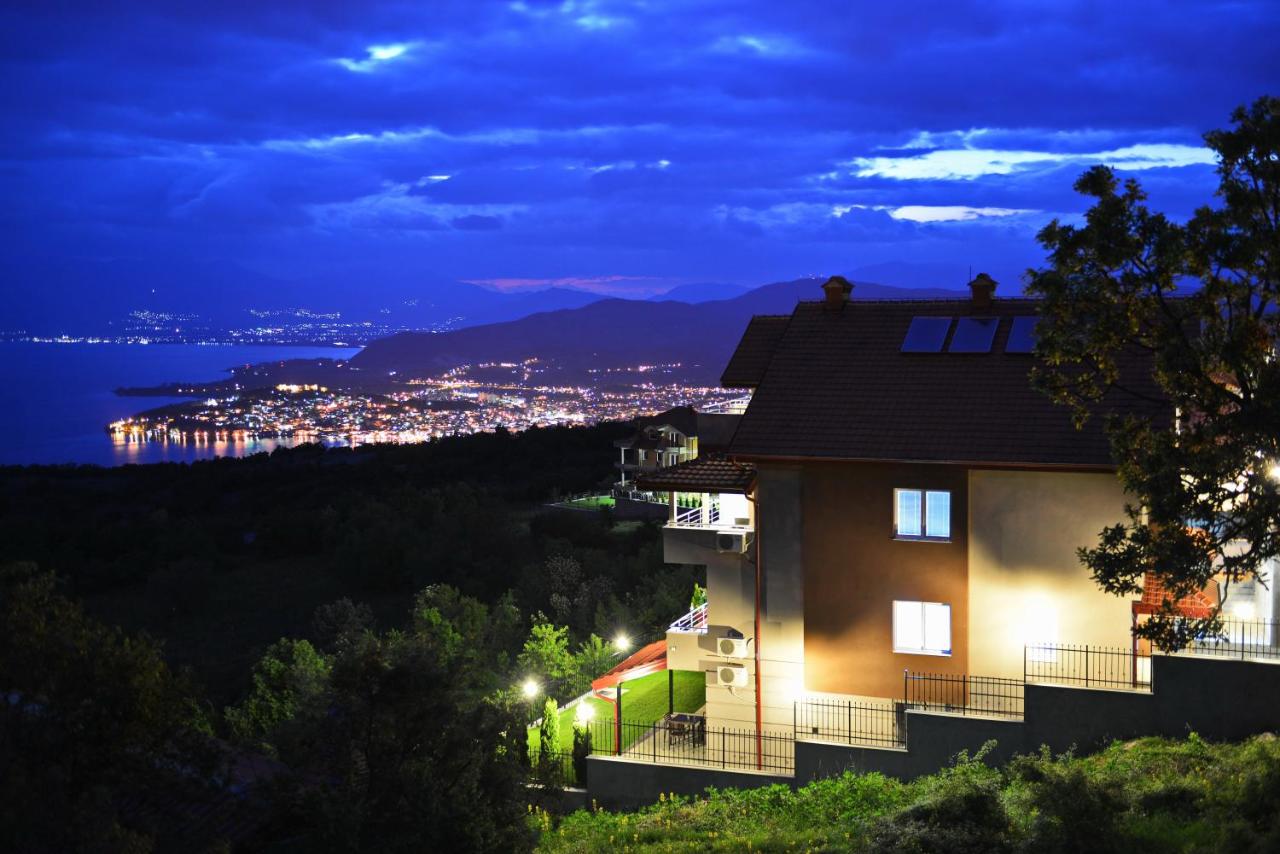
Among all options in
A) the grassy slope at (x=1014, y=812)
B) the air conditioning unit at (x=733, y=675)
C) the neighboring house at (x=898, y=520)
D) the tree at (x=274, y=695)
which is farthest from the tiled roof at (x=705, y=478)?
the tree at (x=274, y=695)

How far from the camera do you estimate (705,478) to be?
21125mm

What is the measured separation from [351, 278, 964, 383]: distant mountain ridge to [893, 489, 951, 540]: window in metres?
50.9

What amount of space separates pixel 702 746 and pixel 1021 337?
30.4ft

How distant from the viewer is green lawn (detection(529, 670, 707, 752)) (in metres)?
23.3

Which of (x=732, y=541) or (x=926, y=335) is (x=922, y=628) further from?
(x=926, y=335)

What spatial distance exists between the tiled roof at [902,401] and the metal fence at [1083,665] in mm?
3081

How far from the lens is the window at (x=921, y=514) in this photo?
19484 mm

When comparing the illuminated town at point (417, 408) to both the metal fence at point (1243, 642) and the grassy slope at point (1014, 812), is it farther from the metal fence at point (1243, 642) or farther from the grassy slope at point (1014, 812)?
the grassy slope at point (1014, 812)

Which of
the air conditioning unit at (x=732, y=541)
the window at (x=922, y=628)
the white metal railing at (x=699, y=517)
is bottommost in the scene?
the window at (x=922, y=628)

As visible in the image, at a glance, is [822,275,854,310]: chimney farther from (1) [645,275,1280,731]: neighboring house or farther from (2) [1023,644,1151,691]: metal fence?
(2) [1023,644,1151,691]: metal fence

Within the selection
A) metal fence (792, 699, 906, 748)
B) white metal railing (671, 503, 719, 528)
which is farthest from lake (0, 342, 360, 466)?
metal fence (792, 699, 906, 748)

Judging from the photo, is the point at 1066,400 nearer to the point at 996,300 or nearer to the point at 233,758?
the point at 996,300

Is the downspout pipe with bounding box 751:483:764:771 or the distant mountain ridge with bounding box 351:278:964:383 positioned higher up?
the distant mountain ridge with bounding box 351:278:964:383

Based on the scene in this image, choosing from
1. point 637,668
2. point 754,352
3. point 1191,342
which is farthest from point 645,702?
point 1191,342
